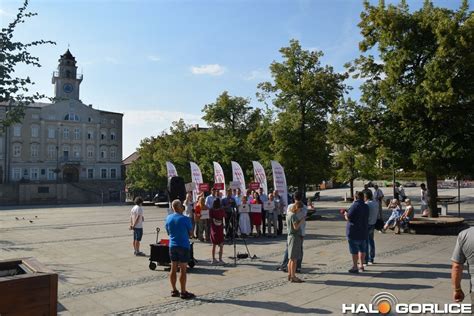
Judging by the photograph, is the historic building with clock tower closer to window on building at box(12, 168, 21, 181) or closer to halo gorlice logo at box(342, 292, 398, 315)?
window on building at box(12, 168, 21, 181)

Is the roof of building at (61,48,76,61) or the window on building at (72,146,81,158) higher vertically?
the roof of building at (61,48,76,61)

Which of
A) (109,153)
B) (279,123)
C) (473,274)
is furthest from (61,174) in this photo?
(473,274)

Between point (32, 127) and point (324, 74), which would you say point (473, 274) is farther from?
point (32, 127)

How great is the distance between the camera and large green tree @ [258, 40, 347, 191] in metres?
24.8

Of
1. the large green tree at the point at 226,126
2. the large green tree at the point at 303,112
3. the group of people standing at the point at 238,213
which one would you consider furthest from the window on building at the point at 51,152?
the group of people standing at the point at 238,213

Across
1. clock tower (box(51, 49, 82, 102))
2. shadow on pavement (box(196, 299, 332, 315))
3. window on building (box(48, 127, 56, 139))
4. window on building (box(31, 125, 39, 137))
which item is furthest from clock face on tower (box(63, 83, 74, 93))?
shadow on pavement (box(196, 299, 332, 315))

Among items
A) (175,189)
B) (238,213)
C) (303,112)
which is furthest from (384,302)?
(303,112)

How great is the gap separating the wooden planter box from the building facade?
2344 inches

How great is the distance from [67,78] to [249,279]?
7171 centimetres

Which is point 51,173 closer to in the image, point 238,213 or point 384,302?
point 238,213

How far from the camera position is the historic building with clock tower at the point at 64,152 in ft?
199

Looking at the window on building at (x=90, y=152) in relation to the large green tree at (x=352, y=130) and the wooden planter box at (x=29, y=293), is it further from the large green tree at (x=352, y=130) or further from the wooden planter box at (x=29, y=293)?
the wooden planter box at (x=29, y=293)

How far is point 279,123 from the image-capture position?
25375 mm

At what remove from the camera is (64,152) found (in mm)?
67500
